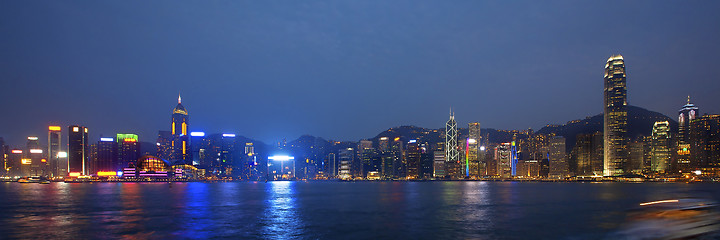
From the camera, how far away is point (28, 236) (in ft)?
150

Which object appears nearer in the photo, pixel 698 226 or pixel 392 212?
pixel 698 226

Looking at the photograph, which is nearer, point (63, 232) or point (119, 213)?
point (63, 232)

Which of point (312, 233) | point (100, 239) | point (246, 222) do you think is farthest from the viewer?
point (246, 222)

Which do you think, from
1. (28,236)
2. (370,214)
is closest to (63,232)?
(28,236)

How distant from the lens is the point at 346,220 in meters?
59.5

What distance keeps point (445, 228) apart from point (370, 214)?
17.6 metres

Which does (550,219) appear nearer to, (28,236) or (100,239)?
(100,239)

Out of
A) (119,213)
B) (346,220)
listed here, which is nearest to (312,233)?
(346,220)

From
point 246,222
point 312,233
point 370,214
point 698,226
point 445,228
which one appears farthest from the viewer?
point 370,214

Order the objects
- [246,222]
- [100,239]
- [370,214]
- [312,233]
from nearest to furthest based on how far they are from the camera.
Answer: [100,239]
[312,233]
[246,222]
[370,214]

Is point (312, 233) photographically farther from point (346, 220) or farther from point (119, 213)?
point (119, 213)

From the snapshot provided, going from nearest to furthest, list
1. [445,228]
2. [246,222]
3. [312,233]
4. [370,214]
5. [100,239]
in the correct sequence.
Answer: [100,239] < [312,233] < [445,228] < [246,222] < [370,214]

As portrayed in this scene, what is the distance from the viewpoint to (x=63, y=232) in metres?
48.5

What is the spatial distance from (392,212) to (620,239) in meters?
34.5
